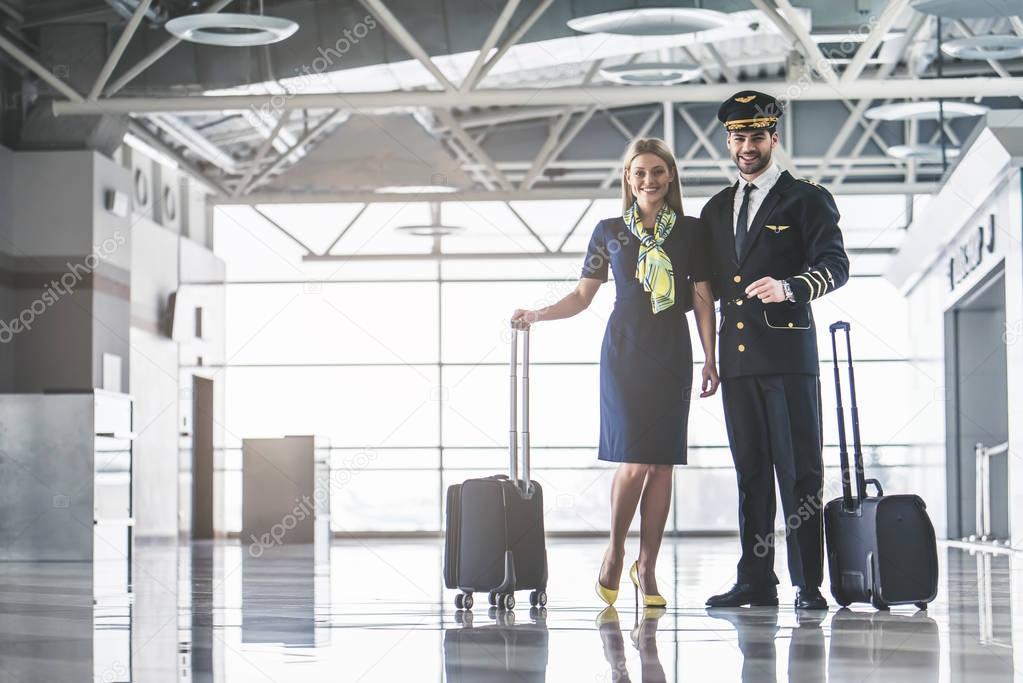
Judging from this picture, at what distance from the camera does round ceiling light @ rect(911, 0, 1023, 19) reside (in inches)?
393

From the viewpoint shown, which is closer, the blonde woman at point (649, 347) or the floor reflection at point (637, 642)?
the floor reflection at point (637, 642)

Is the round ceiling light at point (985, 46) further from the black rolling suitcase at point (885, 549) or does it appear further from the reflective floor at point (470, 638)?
the black rolling suitcase at point (885, 549)

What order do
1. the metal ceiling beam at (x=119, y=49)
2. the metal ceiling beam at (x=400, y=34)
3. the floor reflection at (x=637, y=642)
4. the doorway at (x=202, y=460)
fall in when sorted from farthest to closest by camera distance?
1. the doorway at (x=202, y=460)
2. the metal ceiling beam at (x=119, y=49)
3. the metal ceiling beam at (x=400, y=34)
4. the floor reflection at (x=637, y=642)

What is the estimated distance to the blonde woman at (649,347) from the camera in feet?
15.6

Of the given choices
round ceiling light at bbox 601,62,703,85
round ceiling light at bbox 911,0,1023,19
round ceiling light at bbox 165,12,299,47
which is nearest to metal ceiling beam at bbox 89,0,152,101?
round ceiling light at bbox 165,12,299,47

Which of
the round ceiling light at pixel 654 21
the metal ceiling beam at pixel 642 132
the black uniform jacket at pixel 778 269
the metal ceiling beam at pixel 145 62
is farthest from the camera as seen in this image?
the metal ceiling beam at pixel 642 132

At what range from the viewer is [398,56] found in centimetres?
1233

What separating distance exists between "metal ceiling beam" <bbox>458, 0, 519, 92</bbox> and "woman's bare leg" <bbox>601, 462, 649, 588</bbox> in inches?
253

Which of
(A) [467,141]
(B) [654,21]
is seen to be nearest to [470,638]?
(B) [654,21]

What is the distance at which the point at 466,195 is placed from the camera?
1728cm

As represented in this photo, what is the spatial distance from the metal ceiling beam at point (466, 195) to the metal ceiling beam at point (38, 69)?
5.38m

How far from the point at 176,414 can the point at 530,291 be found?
614 cm

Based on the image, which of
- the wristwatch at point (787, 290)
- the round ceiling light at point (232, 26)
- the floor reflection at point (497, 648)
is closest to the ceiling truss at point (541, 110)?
the round ceiling light at point (232, 26)

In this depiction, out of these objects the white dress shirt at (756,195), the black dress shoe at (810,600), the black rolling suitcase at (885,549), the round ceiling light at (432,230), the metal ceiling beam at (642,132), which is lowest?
the black dress shoe at (810,600)
